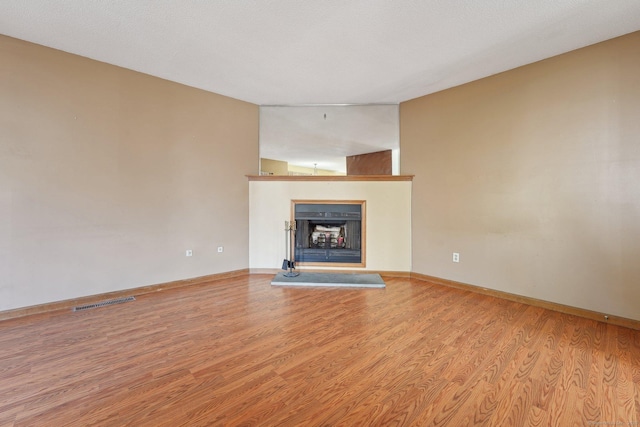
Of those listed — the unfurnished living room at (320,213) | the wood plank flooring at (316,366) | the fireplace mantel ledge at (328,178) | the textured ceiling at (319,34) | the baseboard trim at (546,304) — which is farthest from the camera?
the fireplace mantel ledge at (328,178)

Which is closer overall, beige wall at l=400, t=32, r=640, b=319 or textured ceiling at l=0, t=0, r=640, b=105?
Answer: textured ceiling at l=0, t=0, r=640, b=105

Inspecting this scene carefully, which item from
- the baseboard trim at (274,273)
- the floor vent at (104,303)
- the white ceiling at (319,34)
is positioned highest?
the white ceiling at (319,34)

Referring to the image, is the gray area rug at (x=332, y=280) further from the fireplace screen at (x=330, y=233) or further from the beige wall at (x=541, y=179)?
the beige wall at (x=541, y=179)

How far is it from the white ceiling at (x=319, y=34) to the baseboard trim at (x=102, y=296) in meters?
2.47

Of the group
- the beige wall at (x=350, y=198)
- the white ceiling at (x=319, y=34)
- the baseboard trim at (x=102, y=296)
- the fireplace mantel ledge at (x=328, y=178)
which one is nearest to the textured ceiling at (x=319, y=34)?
the white ceiling at (x=319, y=34)

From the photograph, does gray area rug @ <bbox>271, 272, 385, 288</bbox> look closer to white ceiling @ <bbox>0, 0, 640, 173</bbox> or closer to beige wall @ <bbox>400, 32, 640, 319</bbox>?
beige wall @ <bbox>400, 32, 640, 319</bbox>

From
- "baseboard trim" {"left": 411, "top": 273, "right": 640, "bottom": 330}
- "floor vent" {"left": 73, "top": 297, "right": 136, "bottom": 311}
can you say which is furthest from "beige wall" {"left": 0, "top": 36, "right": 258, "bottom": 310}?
"baseboard trim" {"left": 411, "top": 273, "right": 640, "bottom": 330}

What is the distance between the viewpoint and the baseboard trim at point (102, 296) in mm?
2408

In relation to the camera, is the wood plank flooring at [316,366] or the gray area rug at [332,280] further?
the gray area rug at [332,280]

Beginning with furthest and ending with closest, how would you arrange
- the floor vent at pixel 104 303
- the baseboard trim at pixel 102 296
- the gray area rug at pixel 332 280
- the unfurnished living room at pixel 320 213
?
the gray area rug at pixel 332 280 < the floor vent at pixel 104 303 < the baseboard trim at pixel 102 296 < the unfurnished living room at pixel 320 213

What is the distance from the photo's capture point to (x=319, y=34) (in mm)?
2270

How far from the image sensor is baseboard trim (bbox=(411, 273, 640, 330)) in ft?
7.55

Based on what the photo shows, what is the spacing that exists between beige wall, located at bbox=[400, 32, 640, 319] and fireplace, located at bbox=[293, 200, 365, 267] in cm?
87

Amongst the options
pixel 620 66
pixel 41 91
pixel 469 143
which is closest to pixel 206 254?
pixel 41 91
